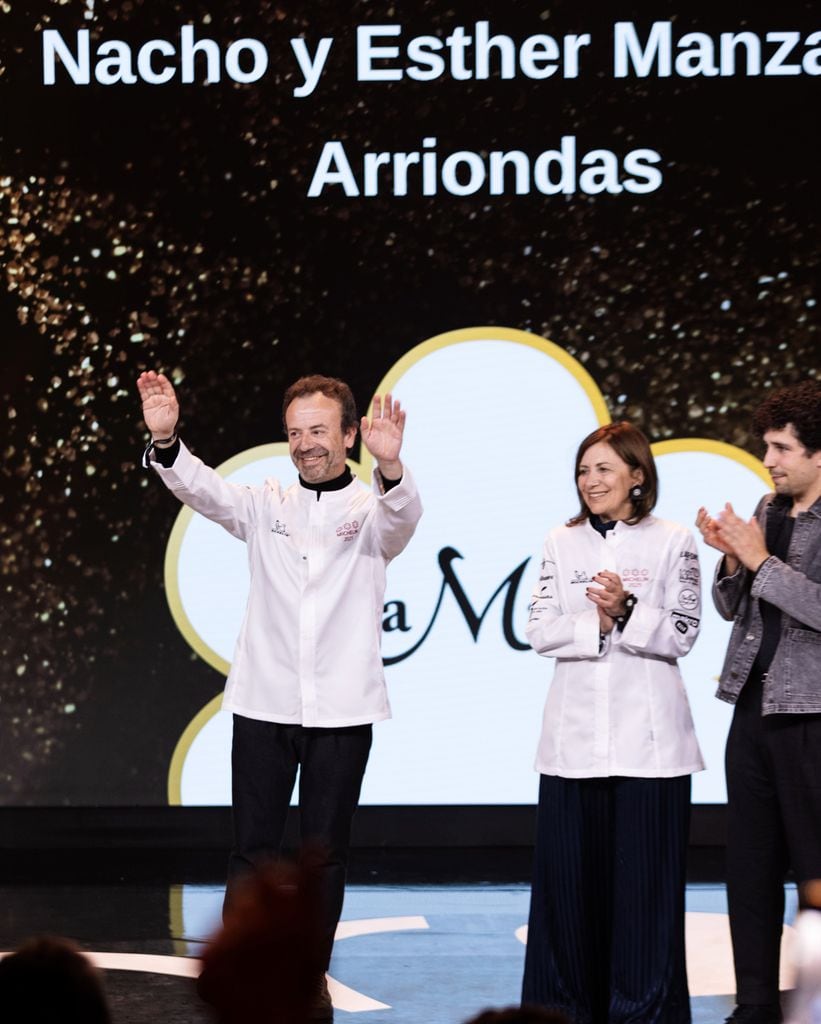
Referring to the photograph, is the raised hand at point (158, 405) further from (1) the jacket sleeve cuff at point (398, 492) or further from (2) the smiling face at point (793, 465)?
(2) the smiling face at point (793, 465)

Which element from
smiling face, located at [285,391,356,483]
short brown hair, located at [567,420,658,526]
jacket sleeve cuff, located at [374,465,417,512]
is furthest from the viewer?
smiling face, located at [285,391,356,483]

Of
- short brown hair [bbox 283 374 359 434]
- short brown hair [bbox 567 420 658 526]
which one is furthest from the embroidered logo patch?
short brown hair [bbox 567 420 658 526]

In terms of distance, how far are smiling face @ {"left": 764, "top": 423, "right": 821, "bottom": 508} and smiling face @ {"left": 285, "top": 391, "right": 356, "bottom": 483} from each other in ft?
3.37

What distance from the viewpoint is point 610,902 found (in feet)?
10.8

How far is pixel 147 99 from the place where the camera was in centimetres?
554

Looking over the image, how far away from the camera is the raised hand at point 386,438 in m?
3.44

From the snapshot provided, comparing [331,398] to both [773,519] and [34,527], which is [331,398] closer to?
[773,519]

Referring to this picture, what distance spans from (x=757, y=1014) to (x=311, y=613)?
1.36 m

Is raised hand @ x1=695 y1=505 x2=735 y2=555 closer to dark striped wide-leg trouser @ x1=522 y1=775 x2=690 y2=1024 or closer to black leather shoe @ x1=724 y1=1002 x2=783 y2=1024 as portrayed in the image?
dark striped wide-leg trouser @ x1=522 y1=775 x2=690 y2=1024

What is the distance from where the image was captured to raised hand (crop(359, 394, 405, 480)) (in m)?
3.44

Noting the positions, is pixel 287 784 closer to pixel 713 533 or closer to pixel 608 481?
pixel 608 481

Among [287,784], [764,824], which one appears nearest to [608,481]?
[764,824]

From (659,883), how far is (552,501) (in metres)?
2.49

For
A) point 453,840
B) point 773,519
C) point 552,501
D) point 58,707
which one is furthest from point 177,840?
point 773,519
